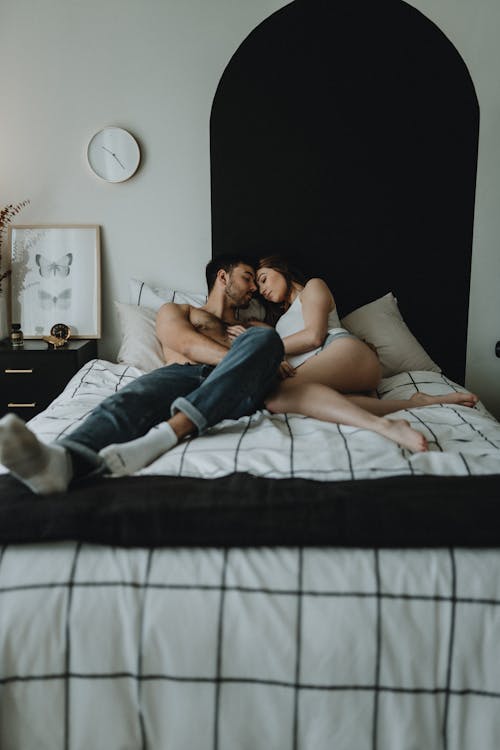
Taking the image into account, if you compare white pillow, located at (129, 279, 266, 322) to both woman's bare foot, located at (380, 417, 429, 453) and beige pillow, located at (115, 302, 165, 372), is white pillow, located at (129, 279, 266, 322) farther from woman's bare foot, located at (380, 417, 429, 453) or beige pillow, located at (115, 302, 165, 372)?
woman's bare foot, located at (380, 417, 429, 453)

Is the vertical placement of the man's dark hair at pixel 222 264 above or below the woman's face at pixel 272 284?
above

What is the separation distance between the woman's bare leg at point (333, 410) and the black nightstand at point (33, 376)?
48.4 inches

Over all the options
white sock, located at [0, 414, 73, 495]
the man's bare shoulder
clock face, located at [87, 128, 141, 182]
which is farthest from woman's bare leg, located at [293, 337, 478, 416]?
clock face, located at [87, 128, 141, 182]

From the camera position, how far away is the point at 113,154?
3.17 metres

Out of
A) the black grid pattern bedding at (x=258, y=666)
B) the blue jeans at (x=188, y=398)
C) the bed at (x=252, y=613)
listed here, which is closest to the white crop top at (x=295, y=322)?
the blue jeans at (x=188, y=398)

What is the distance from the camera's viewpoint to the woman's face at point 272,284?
2.88 metres

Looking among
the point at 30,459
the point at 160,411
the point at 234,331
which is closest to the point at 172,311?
the point at 234,331

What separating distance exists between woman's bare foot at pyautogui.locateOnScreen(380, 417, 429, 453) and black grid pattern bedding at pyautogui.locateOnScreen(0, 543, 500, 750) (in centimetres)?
56

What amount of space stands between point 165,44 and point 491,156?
1.70 metres

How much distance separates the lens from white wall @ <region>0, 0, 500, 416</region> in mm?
3088

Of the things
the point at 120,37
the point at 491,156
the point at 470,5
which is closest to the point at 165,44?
the point at 120,37

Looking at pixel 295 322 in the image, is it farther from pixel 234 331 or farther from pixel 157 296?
pixel 157 296

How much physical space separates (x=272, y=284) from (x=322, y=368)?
714mm

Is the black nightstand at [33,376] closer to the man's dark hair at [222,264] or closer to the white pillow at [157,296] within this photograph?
the white pillow at [157,296]
